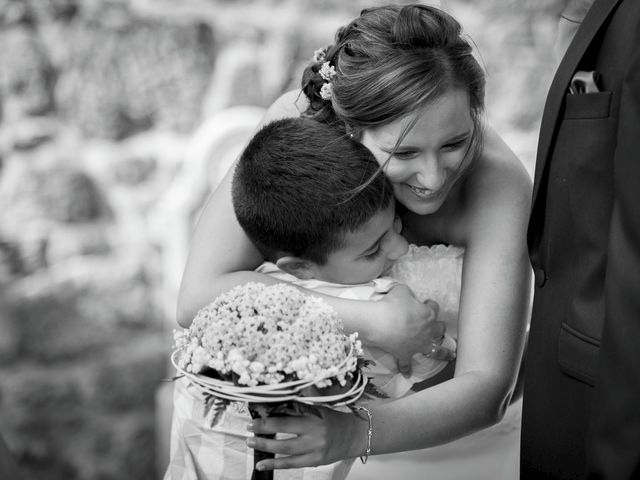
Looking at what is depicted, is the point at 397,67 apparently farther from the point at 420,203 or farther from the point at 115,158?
the point at 115,158

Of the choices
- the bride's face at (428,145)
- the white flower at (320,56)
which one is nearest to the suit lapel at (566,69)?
the bride's face at (428,145)

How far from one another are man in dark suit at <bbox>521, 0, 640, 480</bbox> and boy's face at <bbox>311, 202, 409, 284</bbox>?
1.22 feet

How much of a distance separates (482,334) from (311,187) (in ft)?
1.74

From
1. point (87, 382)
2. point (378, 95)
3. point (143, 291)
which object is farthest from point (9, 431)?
point (378, 95)

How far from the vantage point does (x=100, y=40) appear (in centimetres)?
333

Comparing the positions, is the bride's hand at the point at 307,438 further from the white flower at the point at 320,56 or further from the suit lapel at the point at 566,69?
the white flower at the point at 320,56

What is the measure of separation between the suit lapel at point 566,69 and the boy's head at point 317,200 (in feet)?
1.35

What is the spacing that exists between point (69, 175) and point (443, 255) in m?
1.78

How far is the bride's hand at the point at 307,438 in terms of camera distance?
4.84ft

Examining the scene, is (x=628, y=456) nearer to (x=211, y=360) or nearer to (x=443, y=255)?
(x=211, y=360)

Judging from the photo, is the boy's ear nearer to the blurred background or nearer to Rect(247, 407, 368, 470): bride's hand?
Rect(247, 407, 368, 470): bride's hand

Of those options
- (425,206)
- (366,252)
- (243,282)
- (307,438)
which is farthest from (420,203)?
(307,438)

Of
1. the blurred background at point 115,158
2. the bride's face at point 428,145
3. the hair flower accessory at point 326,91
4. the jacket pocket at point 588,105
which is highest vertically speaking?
the jacket pocket at point 588,105

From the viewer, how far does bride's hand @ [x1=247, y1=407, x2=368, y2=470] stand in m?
1.48
